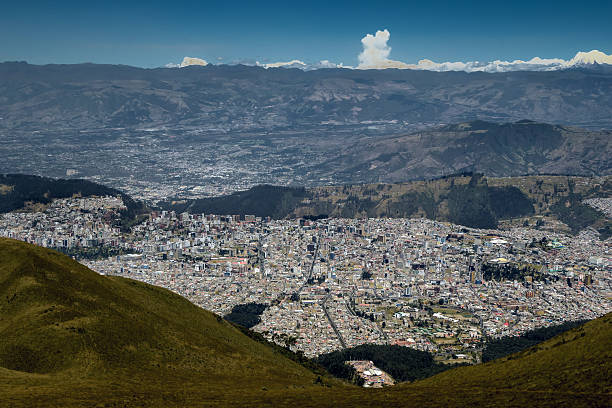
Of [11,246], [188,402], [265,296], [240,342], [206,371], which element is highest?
[11,246]

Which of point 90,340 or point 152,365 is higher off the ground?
point 90,340

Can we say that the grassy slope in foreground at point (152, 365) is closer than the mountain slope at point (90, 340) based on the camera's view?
Yes

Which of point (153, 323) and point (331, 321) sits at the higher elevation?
point (153, 323)

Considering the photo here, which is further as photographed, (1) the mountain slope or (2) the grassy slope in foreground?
(1) the mountain slope

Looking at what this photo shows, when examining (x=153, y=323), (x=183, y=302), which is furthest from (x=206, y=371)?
(x=183, y=302)

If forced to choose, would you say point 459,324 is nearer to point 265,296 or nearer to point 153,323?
point 265,296

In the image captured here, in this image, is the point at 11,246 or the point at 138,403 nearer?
the point at 138,403

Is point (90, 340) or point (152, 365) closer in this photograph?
point (90, 340)

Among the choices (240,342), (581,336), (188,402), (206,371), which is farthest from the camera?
(240,342)
